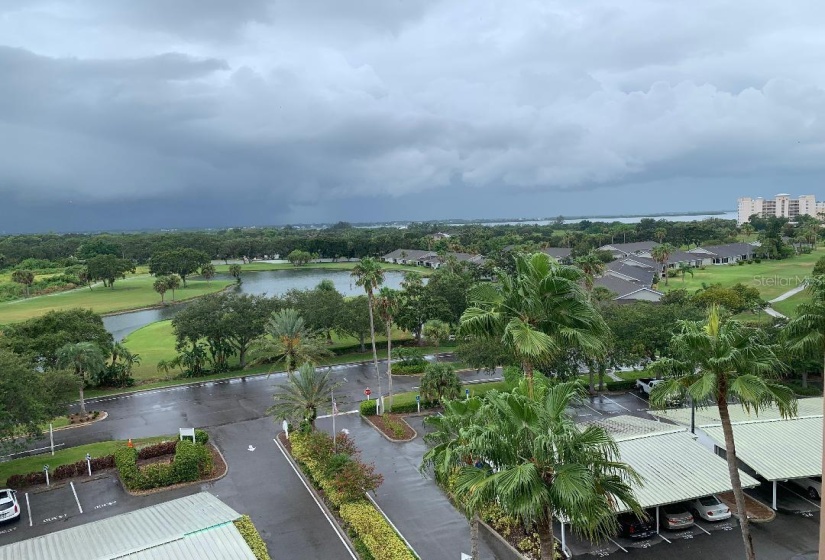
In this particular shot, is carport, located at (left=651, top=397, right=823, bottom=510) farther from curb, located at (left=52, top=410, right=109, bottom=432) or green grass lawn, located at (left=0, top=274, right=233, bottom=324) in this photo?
green grass lawn, located at (left=0, top=274, right=233, bottom=324)

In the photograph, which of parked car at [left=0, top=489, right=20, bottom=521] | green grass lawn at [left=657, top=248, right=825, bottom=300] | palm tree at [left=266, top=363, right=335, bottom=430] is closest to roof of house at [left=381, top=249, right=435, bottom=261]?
green grass lawn at [left=657, top=248, right=825, bottom=300]

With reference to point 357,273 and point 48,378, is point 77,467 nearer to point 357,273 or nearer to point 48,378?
point 48,378

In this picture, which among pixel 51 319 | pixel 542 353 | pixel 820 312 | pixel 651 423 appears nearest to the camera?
pixel 542 353

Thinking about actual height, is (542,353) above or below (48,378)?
above

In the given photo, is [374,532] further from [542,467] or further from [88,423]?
[88,423]

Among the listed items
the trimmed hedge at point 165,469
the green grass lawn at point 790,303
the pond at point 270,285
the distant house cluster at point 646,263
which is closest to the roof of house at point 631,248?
the distant house cluster at point 646,263

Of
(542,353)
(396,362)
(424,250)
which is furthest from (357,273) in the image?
(424,250)

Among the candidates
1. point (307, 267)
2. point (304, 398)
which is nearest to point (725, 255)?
point (307, 267)
